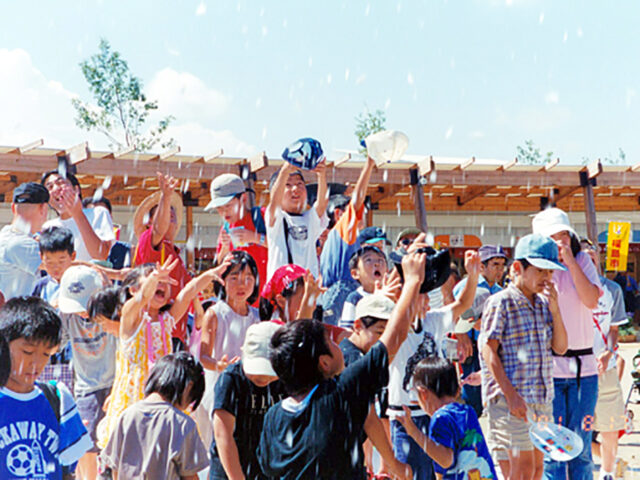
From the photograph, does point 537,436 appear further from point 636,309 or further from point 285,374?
point 636,309

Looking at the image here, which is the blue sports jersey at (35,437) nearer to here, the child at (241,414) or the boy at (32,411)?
the boy at (32,411)

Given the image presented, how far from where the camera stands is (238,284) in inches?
169

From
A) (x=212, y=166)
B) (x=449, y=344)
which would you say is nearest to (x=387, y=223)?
(x=212, y=166)

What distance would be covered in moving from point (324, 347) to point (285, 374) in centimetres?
17

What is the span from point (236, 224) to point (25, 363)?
2756 millimetres

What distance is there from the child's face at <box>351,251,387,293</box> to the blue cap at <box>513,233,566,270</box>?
0.89 m

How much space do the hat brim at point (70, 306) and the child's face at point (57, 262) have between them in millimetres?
425

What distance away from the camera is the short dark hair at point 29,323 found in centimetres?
278

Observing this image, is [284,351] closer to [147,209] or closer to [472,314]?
[147,209]

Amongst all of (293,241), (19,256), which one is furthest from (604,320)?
(19,256)

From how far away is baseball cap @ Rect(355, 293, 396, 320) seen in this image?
3248 millimetres

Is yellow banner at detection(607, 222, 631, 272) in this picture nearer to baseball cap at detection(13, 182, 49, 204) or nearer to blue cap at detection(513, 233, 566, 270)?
blue cap at detection(513, 233, 566, 270)

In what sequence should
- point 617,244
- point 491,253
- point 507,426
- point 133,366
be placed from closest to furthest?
point 133,366 < point 507,426 < point 491,253 < point 617,244

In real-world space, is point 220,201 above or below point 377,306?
above
